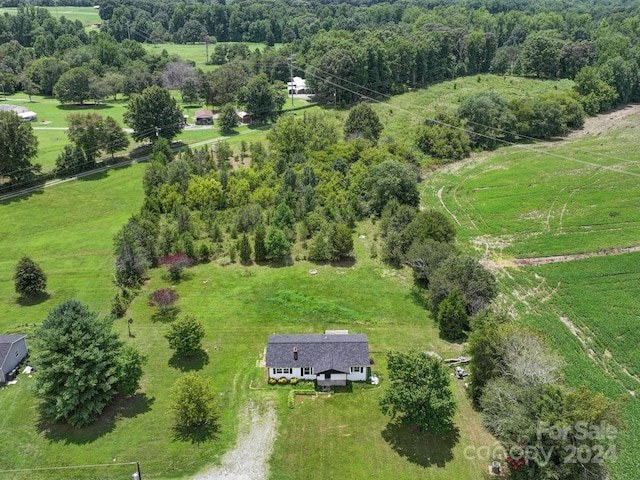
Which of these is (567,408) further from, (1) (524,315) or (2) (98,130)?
(2) (98,130)

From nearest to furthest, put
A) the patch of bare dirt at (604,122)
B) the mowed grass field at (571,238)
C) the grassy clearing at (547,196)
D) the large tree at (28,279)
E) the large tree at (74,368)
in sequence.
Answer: the large tree at (74,368), the mowed grass field at (571,238), the large tree at (28,279), the grassy clearing at (547,196), the patch of bare dirt at (604,122)

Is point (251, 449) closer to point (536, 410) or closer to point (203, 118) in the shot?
point (536, 410)

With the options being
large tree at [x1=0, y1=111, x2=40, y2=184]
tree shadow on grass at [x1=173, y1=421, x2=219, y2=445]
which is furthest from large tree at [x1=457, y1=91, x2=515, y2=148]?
tree shadow on grass at [x1=173, y1=421, x2=219, y2=445]

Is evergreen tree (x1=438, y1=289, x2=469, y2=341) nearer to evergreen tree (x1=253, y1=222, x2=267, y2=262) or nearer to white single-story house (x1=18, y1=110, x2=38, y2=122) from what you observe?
evergreen tree (x1=253, y1=222, x2=267, y2=262)

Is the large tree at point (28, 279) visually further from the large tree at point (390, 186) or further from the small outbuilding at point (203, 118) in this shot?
the small outbuilding at point (203, 118)

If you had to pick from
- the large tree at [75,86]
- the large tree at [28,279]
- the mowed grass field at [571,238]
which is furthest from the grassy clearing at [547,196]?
the large tree at [75,86]

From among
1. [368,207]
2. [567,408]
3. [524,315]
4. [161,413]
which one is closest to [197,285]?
[161,413]
